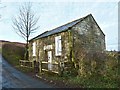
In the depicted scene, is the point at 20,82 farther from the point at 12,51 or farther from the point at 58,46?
the point at 12,51

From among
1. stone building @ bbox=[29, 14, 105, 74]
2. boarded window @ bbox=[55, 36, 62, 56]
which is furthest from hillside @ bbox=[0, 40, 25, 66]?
boarded window @ bbox=[55, 36, 62, 56]

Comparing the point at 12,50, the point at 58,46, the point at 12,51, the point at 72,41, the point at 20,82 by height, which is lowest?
the point at 20,82

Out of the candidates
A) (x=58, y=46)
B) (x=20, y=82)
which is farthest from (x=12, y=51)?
(x=20, y=82)

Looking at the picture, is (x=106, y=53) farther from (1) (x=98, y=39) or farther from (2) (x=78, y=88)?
(1) (x=98, y=39)

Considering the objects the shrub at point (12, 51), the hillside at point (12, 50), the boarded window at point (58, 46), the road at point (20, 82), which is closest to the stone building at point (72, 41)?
the boarded window at point (58, 46)

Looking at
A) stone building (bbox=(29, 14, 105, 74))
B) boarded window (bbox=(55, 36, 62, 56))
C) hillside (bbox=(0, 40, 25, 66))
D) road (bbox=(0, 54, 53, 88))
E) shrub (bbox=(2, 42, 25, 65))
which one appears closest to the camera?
road (bbox=(0, 54, 53, 88))

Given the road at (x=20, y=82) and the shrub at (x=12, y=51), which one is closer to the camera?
the road at (x=20, y=82)

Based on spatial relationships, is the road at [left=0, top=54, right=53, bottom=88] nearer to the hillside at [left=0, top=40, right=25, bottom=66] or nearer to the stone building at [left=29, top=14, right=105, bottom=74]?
the stone building at [left=29, top=14, right=105, bottom=74]

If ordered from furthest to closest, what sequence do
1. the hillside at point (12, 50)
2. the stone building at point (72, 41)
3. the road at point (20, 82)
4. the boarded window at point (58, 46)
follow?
the hillside at point (12, 50), the boarded window at point (58, 46), the stone building at point (72, 41), the road at point (20, 82)

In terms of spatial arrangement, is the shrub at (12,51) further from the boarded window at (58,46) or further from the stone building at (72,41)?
the boarded window at (58,46)

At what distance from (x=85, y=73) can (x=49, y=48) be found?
11792 mm

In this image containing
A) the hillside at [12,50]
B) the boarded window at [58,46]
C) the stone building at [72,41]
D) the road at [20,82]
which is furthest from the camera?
the hillside at [12,50]

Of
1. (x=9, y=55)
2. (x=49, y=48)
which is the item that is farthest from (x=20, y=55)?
(x=49, y=48)

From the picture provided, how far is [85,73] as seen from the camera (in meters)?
14.4
